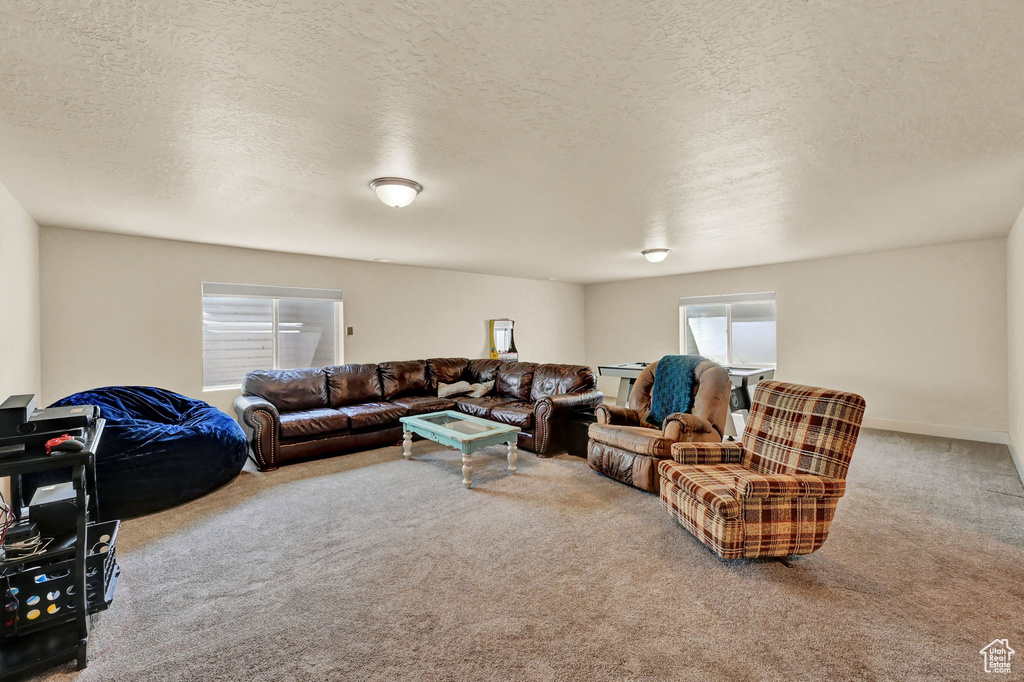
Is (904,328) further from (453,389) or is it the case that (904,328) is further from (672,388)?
(453,389)

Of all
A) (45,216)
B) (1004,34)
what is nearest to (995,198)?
(1004,34)

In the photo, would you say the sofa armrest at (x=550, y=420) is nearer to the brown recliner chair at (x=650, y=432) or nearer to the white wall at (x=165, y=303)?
the brown recliner chair at (x=650, y=432)

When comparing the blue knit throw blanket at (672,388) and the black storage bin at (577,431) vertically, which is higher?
the blue knit throw blanket at (672,388)

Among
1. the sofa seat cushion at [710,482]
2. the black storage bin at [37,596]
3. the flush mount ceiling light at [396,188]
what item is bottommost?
the black storage bin at [37,596]

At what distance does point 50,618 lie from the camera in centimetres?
169

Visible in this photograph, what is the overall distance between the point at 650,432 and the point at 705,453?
2.52ft

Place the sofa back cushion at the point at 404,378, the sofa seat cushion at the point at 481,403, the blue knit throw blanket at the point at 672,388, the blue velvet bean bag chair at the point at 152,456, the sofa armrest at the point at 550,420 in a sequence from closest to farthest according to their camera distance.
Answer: the blue velvet bean bag chair at the point at 152,456 → the blue knit throw blanket at the point at 672,388 → the sofa armrest at the point at 550,420 → the sofa seat cushion at the point at 481,403 → the sofa back cushion at the point at 404,378

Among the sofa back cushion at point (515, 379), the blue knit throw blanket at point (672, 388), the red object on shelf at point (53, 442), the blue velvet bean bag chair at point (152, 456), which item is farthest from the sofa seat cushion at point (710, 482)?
the blue velvet bean bag chair at point (152, 456)

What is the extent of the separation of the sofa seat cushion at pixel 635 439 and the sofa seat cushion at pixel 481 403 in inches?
59.3

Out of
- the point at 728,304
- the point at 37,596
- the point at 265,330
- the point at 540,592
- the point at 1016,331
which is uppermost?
the point at 728,304

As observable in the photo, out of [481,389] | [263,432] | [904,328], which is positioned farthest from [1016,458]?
[263,432]

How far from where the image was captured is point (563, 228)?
4.27 m

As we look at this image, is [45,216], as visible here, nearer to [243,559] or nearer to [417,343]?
[243,559]

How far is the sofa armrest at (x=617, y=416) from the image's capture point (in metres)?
4.04
